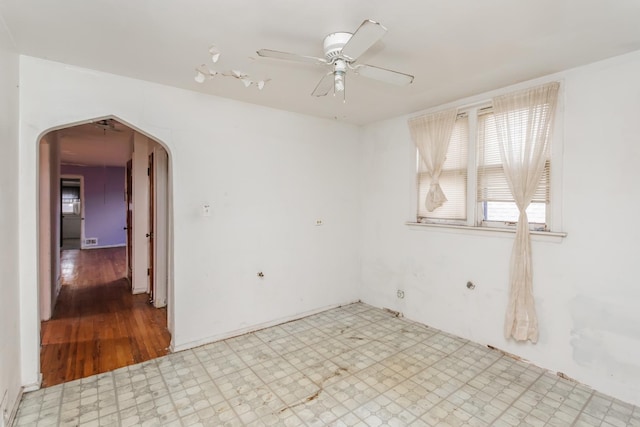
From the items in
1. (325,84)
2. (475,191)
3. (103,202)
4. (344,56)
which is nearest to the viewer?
(344,56)

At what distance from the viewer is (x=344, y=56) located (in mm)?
1760

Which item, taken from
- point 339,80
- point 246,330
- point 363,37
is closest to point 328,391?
point 246,330

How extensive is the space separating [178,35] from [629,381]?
12.7 feet

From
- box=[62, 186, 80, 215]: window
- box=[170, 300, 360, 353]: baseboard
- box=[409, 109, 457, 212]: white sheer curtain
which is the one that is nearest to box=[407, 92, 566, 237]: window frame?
box=[409, 109, 457, 212]: white sheer curtain

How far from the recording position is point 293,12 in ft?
5.71

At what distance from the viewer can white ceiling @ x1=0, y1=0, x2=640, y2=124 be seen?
170cm

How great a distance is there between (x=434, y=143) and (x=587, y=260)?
1.70m

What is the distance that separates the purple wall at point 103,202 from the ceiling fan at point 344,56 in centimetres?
892

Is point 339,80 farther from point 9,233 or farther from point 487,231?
point 9,233

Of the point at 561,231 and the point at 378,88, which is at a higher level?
the point at 378,88

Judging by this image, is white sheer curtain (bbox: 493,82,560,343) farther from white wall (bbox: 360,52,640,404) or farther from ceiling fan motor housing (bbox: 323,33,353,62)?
ceiling fan motor housing (bbox: 323,33,353,62)

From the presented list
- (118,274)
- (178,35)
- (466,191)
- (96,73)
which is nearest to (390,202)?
(466,191)

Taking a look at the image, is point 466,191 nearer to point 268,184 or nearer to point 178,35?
point 268,184

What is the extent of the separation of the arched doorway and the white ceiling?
67cm
